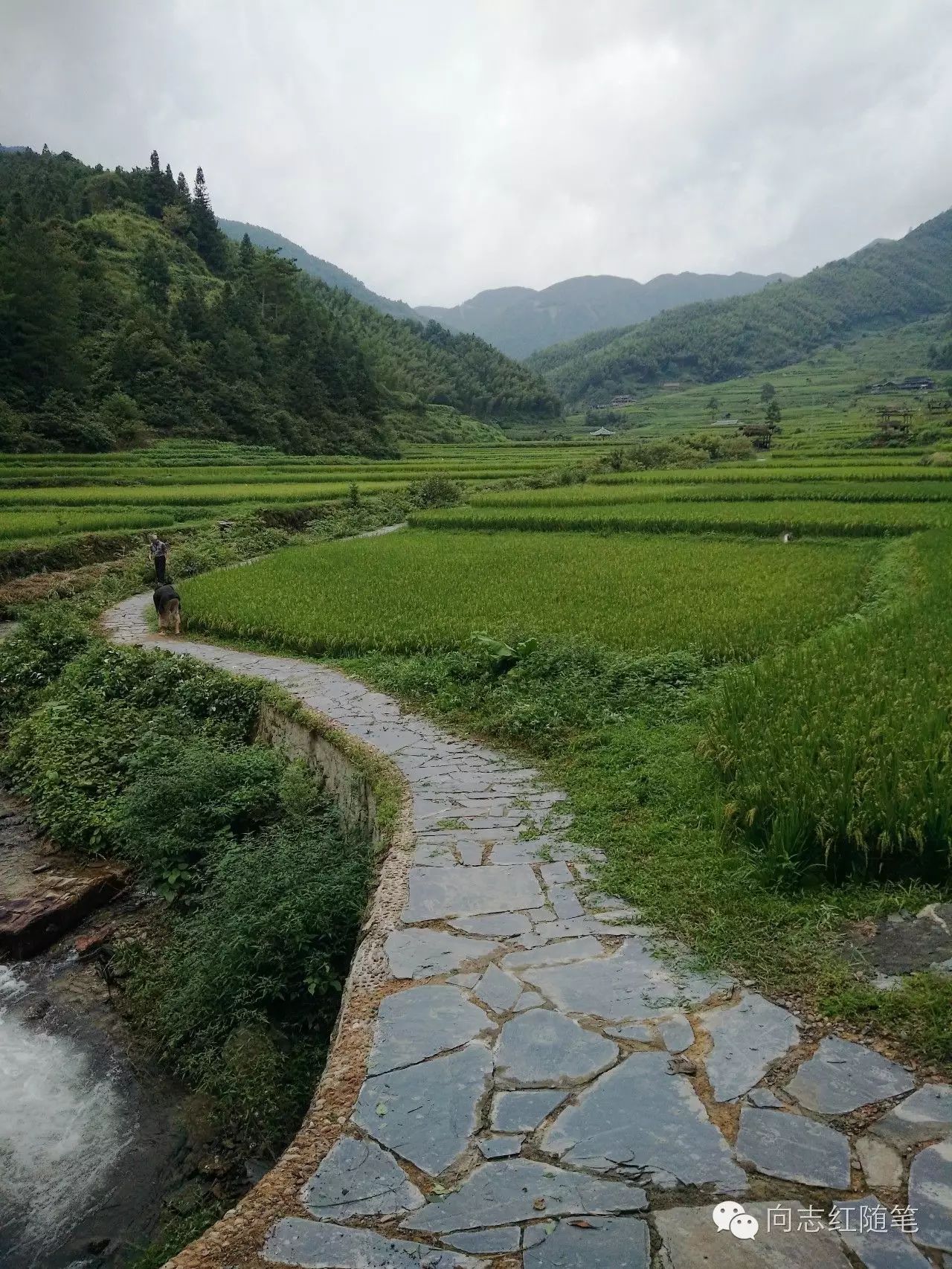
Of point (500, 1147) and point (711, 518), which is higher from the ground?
point (711, 518)

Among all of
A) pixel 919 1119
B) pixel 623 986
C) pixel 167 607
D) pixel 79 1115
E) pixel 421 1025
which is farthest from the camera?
pixel 167 607

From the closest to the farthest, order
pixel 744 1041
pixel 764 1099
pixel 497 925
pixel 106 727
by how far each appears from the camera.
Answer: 1. pixel 764 1099
2. pixel 744 1041
3. pixel 497 925
4. pixel 106 727

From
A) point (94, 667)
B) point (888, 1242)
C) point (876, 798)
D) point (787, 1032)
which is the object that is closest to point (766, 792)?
point (876, 798)

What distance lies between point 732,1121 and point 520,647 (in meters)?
5.55

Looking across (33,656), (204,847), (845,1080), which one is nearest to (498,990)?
(845,1080)

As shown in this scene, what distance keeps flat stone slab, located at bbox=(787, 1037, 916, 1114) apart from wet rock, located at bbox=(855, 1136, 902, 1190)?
0.14 meters

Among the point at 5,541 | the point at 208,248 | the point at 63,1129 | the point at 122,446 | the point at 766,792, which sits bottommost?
the point at 63,1129

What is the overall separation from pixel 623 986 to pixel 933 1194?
132 cm

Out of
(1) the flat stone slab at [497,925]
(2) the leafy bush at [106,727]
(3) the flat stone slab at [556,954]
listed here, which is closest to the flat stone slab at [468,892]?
(1) the flat stone slab at [497,925]

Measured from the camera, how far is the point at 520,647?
26.3ft

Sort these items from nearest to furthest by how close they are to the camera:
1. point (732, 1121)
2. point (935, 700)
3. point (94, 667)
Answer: point (732, 1121) < point (935, 700) < point (94, 667)

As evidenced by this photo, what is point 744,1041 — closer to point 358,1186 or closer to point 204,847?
point 358,1186

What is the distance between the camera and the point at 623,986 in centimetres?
346

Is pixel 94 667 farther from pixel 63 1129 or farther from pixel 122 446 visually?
pixel 122 446
